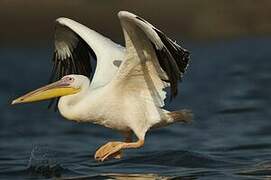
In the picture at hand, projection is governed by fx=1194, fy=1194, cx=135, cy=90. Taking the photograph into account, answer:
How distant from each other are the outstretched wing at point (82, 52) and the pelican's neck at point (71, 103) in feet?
1.08

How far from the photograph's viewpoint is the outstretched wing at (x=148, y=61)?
428 inches

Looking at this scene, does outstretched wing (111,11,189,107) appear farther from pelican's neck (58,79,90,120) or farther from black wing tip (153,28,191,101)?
pelican's neck (58,79,90,120)

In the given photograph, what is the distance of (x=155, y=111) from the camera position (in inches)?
471

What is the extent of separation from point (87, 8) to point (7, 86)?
263cm

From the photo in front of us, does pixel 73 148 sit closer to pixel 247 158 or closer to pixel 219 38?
pixel 247 158

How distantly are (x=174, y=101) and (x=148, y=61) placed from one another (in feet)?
27.5

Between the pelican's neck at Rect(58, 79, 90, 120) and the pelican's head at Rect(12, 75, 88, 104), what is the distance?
0.05 meters

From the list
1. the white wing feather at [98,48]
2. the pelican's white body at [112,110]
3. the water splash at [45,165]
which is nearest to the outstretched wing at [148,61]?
the pelican's white body at [112,110]

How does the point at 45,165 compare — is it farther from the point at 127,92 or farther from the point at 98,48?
the point at 127,92

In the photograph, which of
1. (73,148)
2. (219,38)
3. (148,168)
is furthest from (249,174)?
(219,38)

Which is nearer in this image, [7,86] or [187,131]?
[187,131]

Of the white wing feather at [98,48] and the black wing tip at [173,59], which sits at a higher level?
the white wing feather at [98,48]

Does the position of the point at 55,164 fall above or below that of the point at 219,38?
below

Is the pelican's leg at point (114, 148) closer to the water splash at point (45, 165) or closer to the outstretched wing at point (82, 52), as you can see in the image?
the outstretched wing at point (82, 52)
